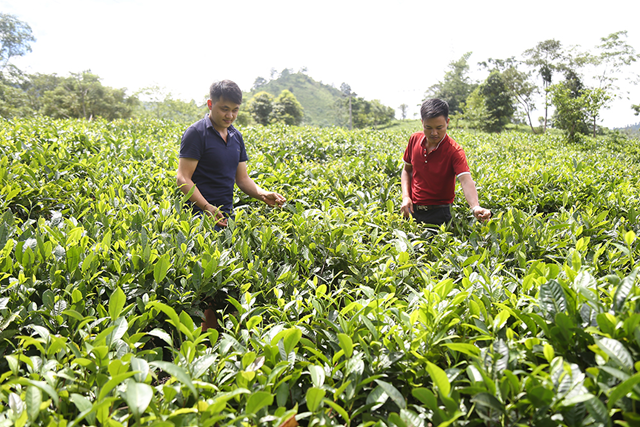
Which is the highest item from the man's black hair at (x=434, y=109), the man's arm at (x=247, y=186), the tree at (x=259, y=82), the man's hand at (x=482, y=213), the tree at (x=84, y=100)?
the tree at (x=259, y=82)

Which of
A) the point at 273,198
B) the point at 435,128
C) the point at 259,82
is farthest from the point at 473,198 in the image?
the point at 259,82

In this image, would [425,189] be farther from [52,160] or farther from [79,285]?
[52,160]

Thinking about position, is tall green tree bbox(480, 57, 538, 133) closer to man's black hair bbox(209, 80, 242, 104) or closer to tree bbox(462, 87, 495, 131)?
tree bbox(462, 87, 495, 131)

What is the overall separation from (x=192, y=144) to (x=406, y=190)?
6.43ft

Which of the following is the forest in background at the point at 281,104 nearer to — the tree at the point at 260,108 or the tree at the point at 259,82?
the tree at the point at 260,108

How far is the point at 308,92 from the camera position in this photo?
109250mm

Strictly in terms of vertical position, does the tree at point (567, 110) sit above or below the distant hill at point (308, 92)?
below

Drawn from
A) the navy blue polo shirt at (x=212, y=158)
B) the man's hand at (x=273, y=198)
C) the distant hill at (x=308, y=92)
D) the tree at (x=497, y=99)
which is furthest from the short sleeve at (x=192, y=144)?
the distant hill at (x=308, y=92)

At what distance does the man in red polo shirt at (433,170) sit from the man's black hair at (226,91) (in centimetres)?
155

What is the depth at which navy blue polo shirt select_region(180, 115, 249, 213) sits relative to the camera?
106 inches

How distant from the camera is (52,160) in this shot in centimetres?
359

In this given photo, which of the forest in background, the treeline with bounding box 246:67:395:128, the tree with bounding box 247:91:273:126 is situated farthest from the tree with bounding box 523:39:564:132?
the tree with bounding box 247:91:273:126

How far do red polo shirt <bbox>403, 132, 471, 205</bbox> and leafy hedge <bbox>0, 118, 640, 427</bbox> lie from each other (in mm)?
398

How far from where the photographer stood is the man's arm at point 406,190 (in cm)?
319
